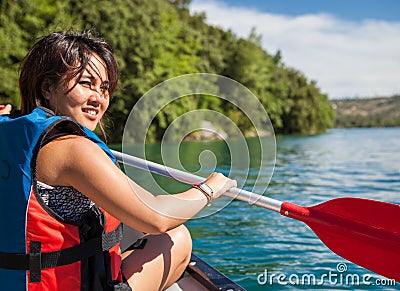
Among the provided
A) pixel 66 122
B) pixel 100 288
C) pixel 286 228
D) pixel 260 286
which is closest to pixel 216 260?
pixel 260 286

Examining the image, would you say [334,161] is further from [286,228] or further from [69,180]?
[69,180]

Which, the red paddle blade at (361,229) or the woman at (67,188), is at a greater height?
the woman at (67,188)

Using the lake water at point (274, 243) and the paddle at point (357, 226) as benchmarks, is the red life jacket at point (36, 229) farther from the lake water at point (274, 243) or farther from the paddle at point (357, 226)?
the paddle at point (357, 226)

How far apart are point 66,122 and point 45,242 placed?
32 cm

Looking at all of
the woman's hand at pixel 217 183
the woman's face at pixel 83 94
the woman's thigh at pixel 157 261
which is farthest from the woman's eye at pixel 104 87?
the woman's thigh at pixel 157 261

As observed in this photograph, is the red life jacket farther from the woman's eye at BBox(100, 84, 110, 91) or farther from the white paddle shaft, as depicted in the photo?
the white paddle shaft

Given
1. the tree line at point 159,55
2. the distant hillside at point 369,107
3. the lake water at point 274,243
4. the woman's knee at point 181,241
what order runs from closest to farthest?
1. the woman's knee at point 181,241
2. the lake water at point 274,243
3. the tree line at point 159,55
4. the distant hillside at point 369,107

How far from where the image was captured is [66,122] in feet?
4.06

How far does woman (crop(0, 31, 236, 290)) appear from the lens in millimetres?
1179

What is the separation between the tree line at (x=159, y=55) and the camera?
17109 millimetres

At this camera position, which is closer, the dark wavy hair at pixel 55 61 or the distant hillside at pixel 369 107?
the dark wavy hair at pixel 55 61

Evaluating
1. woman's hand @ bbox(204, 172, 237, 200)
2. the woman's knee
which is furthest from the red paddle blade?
woman's hand @ bbox(204, 172, 237, 200)

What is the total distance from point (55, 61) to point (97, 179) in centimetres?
41

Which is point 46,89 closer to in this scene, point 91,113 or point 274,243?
point 91,113
